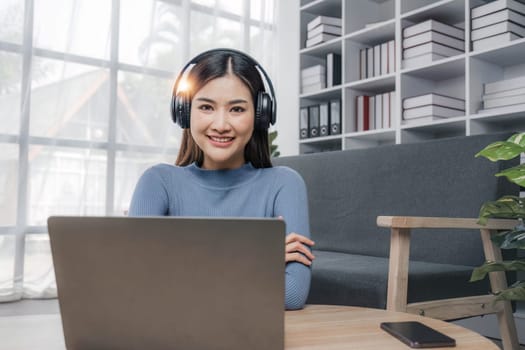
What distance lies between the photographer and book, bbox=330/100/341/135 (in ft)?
11.4

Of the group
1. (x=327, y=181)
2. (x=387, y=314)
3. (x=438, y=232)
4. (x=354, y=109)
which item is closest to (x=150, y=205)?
(x=387, y=314)

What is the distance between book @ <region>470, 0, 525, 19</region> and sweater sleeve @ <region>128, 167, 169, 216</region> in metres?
2.29

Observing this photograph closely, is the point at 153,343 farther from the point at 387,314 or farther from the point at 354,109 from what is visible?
the point at 354,109

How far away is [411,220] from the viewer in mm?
1515

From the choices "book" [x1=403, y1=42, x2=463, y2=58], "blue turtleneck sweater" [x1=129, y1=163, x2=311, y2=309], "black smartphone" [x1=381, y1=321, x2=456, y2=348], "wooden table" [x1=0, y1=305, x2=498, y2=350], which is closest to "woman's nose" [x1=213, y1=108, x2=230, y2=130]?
"blue turtleneck sweater" [x1=129, y1=163, x2=311, y2=309]

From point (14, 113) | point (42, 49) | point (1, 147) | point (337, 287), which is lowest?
point (337, 287)

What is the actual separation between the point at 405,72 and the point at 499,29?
0.59m

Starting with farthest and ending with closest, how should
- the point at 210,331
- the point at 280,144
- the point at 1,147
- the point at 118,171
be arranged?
the point at 280,144 < the point at 118,171 < the point at 1,147 < the point at 210,331

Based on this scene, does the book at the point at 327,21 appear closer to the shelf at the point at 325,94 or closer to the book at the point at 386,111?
the shelf at the point at 325,94

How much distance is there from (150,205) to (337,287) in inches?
38.9

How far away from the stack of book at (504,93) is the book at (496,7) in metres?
0.38

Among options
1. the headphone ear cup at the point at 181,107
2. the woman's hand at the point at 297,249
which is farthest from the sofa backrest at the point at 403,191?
the headphone ear cup at the point at 181,107

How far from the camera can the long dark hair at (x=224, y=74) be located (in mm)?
1010

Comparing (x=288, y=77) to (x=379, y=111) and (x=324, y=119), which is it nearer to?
(x=324, y=119)
